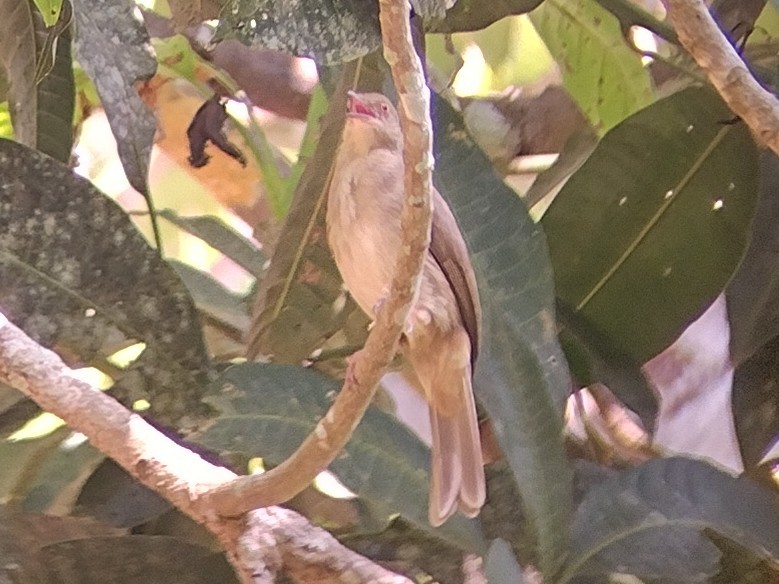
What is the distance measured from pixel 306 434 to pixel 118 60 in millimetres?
244

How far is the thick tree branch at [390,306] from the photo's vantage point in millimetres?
304

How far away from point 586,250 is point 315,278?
0.21 meters

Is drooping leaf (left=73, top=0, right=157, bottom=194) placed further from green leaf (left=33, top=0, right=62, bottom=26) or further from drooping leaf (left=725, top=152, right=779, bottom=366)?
drooping leaf (left=725, top=152, right=779, bottom=366)

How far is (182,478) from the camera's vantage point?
0.47 meters

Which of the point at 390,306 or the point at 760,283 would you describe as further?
the point at 760,283

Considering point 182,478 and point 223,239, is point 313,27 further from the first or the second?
point 223,239

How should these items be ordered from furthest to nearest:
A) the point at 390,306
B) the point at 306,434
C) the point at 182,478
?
the point at 306,434 < the point at 182,478 < the point at 390,306

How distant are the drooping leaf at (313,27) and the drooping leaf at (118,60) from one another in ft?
0.49

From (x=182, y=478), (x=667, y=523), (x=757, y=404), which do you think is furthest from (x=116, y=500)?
(x=757, y=404)

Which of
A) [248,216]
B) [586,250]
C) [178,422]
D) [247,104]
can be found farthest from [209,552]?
[248,216]

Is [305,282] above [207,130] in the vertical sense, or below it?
below

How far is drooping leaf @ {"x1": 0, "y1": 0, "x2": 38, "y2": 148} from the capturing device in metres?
0.70

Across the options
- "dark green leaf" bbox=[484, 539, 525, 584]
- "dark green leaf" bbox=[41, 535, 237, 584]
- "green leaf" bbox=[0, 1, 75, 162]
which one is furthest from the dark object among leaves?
"dark green leaf" bbox=[484, 539, 525, 584]

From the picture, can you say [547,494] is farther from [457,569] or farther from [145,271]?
[145,271]
